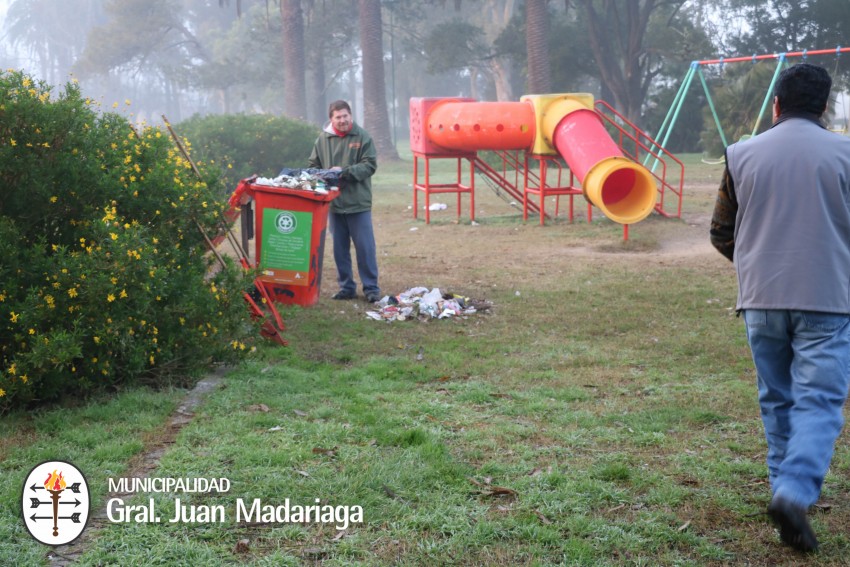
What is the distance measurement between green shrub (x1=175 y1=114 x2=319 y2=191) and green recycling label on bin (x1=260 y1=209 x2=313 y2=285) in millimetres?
13127

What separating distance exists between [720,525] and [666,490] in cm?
36

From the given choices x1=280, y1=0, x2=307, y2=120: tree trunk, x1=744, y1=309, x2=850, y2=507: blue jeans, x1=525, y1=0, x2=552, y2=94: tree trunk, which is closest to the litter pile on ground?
x1=744, y1=309, x2=850, y2=507: blue jeans

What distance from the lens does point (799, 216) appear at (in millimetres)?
3541

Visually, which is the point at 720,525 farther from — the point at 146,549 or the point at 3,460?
the point at 3,460

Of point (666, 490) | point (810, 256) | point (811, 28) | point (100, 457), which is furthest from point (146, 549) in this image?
point (811, 28)

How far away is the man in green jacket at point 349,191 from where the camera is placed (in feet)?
28.3

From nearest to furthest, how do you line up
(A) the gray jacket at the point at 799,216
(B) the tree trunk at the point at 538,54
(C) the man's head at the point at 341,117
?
1. (A) the gray jacket at the point at 799,216
2. (C) the man's head at the point at 341,117
3. (B) the tree trunk at the point at 538,54

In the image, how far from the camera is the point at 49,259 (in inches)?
205

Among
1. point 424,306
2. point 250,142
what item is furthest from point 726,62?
point 424,306

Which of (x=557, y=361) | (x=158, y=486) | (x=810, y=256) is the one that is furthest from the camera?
(x=557, y=361)

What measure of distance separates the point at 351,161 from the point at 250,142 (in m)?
13.3

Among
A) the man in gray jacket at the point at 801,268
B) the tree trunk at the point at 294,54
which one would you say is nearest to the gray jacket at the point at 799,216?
the man in gray jacket at the point at 801,268

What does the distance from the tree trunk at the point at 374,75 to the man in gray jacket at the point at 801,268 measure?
29211mm

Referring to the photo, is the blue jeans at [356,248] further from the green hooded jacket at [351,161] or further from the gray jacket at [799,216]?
the gray jacket at [799,216]
